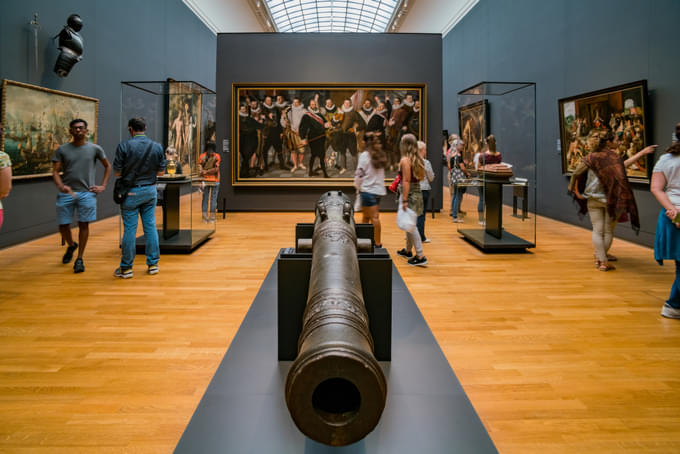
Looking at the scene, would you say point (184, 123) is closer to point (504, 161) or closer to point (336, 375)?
point (504, 161)

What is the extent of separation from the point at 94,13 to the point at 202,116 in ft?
14.3

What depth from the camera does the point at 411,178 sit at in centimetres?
759

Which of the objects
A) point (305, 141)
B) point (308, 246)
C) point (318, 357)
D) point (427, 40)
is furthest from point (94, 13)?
point (318, 357)

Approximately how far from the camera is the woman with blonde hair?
7.38 m

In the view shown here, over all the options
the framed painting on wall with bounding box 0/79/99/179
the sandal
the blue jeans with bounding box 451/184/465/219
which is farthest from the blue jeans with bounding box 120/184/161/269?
the blue jeans with bounding box 451/184/465/219

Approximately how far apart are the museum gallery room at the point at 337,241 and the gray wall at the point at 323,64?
65mm

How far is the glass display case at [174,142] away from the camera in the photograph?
905cm

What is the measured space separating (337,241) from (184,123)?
7.22m

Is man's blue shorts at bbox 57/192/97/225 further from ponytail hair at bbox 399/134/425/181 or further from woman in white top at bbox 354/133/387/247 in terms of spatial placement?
ponytail hair at bbox 399/134/425/181

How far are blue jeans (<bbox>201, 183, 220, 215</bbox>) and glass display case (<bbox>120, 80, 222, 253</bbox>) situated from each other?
74cm

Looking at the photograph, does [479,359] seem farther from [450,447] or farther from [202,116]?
[202,116]

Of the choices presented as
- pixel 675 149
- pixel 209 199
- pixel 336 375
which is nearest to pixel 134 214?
pixel 209 199

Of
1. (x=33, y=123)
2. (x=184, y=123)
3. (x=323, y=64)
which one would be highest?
(x=323, y=64)

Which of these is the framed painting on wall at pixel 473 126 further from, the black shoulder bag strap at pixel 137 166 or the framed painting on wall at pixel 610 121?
the black shoulder bag strap at pixel 137 166
